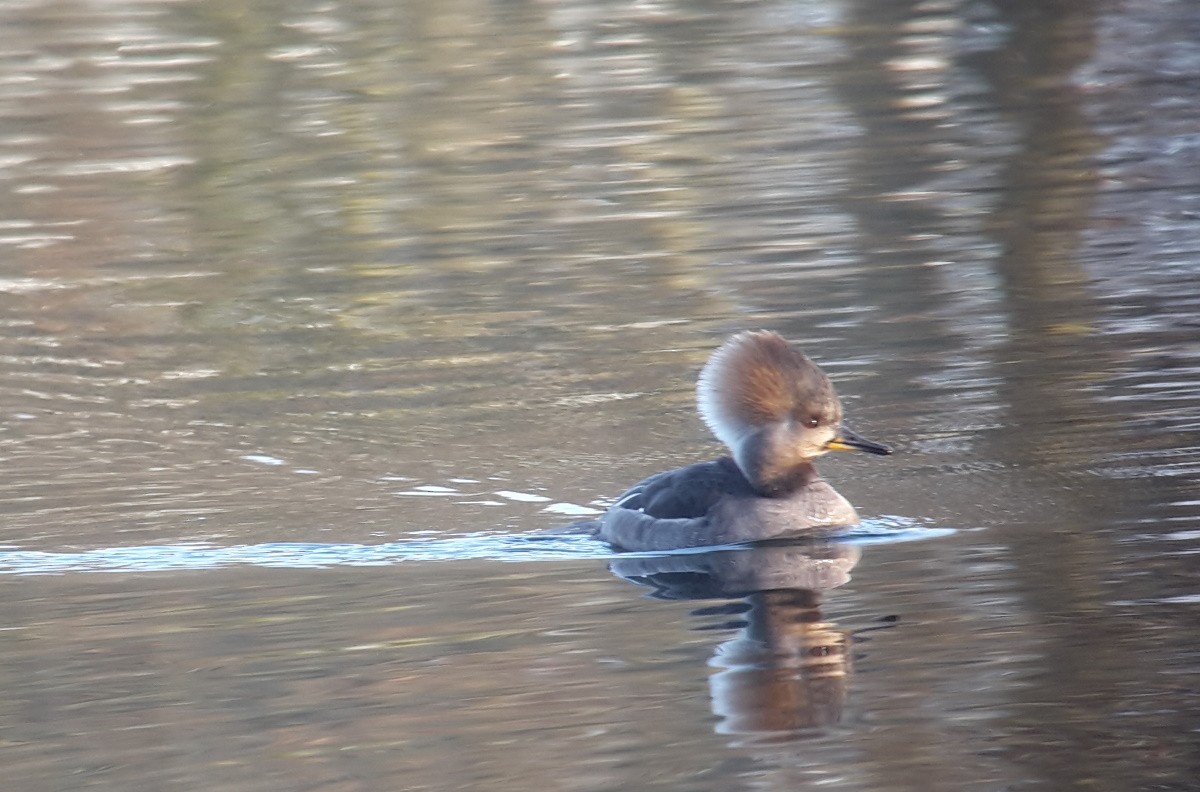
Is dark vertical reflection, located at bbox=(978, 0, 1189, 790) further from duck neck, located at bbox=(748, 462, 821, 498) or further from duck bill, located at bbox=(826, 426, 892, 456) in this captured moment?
duck neck, located at bbox=(748, 462, 821, 498)

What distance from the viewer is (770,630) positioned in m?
7.98

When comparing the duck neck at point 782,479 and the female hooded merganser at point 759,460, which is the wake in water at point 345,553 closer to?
the female hooded merganser at point 759,460

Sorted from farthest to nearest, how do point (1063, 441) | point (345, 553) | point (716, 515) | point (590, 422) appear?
point (590, 422) < point (1063, 441) < point (345, 553) < point (716, 515)

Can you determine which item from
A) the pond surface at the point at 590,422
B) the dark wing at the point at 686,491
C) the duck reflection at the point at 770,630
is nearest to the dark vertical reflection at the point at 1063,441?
the pond surface at the point at 590,422

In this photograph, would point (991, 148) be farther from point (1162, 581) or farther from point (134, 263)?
point (1162, 581)

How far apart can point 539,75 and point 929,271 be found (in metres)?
12.4

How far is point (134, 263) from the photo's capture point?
17375 mm

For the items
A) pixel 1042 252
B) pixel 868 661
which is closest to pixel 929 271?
pixel 1042 252

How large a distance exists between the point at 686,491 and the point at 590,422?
7.29 feet

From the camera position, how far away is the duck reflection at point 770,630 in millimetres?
6914

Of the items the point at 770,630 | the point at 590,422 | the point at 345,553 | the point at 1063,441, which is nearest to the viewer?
the point at 770,630

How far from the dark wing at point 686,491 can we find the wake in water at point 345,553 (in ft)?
0.69

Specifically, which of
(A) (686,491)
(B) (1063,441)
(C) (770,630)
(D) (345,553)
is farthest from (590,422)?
(C) (770,630)

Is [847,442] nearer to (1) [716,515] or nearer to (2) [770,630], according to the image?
(1) [716,515]
